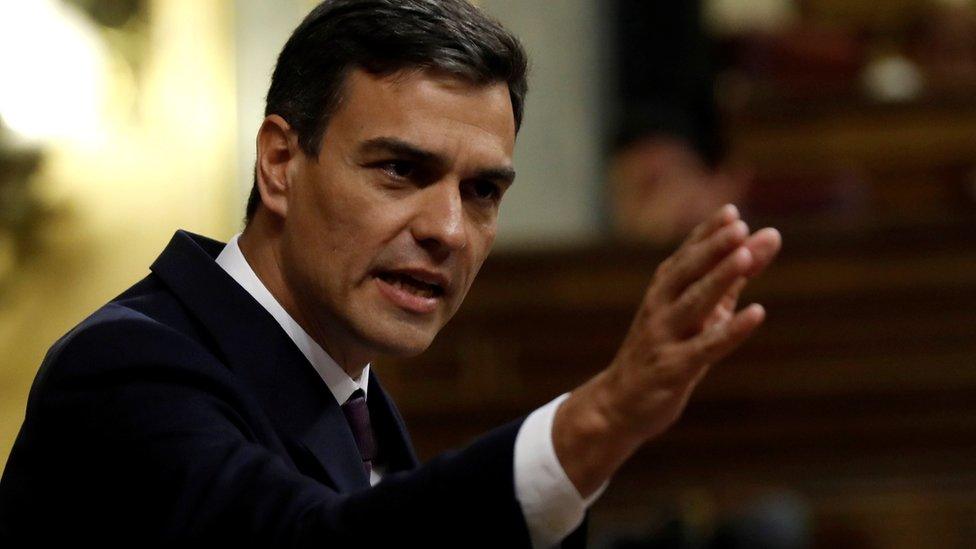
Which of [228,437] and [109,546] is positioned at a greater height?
[228,437]

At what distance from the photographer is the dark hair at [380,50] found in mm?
1878

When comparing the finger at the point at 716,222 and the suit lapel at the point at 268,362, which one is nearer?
the finger at the point at 716,222

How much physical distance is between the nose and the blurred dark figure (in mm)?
3250

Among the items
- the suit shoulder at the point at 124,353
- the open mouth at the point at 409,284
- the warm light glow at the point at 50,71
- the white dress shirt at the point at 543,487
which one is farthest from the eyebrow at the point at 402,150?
the warm light glow at the point at 50,71

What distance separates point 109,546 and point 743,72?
5.06 m

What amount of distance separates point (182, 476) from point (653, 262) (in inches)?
143

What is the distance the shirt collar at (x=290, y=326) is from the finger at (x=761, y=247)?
0.75 m

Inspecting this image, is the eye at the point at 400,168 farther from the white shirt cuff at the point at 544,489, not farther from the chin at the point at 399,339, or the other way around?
the white shirt cuff at the point at 544,489

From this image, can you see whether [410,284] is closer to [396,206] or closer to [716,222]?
[396,206]

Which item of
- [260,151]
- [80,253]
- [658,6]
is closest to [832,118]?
[658,6]

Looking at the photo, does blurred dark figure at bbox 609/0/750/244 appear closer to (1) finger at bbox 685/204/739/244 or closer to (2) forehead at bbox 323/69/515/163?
(2) forehead at bbox 323/69/515/163

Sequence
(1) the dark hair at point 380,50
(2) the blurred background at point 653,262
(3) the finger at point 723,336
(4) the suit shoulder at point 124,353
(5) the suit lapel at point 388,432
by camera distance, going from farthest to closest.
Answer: (2) the blurred background at point 653,262 → (5) the suit lapel at point 388,432 → (1) the dark hair at point 380,50 → (4) the suit shoulder at point 124,353 → (3) the finger at point 723,336

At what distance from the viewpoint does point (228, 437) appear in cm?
150

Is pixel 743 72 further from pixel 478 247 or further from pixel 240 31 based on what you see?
pixel 478 247
